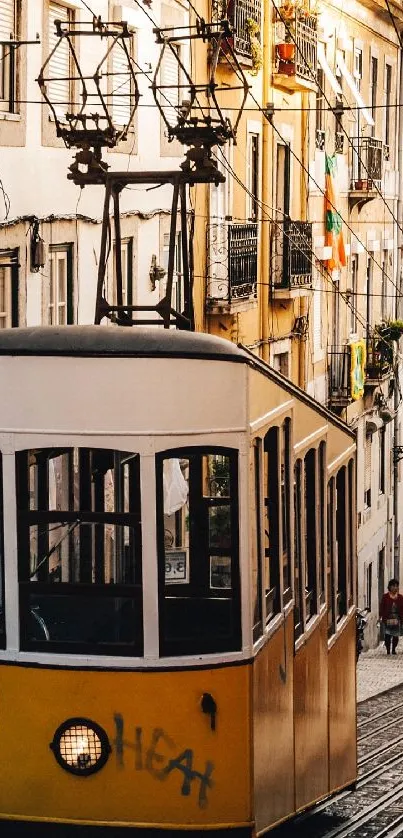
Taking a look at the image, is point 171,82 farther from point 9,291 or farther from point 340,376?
point 340,376

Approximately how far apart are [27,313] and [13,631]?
8588 millimetres

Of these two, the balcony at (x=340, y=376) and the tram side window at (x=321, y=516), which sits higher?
the tram side window at (x=321, y=516)

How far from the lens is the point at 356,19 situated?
33.7m

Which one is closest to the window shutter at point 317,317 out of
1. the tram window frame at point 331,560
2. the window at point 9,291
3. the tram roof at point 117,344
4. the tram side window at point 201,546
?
the window at point 9,291

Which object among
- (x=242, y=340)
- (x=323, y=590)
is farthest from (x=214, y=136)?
(x=242, y=340)

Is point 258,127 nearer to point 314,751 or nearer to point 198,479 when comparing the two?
point 314,751

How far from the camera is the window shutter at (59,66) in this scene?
57.1 ft

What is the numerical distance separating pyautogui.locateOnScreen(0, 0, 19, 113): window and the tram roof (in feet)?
25.8

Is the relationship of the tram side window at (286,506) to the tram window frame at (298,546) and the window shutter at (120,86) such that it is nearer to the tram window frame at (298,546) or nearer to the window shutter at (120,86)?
the tram window frame at (298,546)

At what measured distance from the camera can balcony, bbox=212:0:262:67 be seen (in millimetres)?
23219

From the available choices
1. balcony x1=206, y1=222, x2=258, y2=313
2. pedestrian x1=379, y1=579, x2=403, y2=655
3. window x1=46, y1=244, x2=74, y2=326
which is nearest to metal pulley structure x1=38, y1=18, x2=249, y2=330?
→ window x1=46, y1=244, x2=74, y2=326

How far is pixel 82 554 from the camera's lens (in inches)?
335

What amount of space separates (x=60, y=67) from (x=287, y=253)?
9.89 m

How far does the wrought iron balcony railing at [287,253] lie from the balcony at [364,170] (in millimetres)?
5843
